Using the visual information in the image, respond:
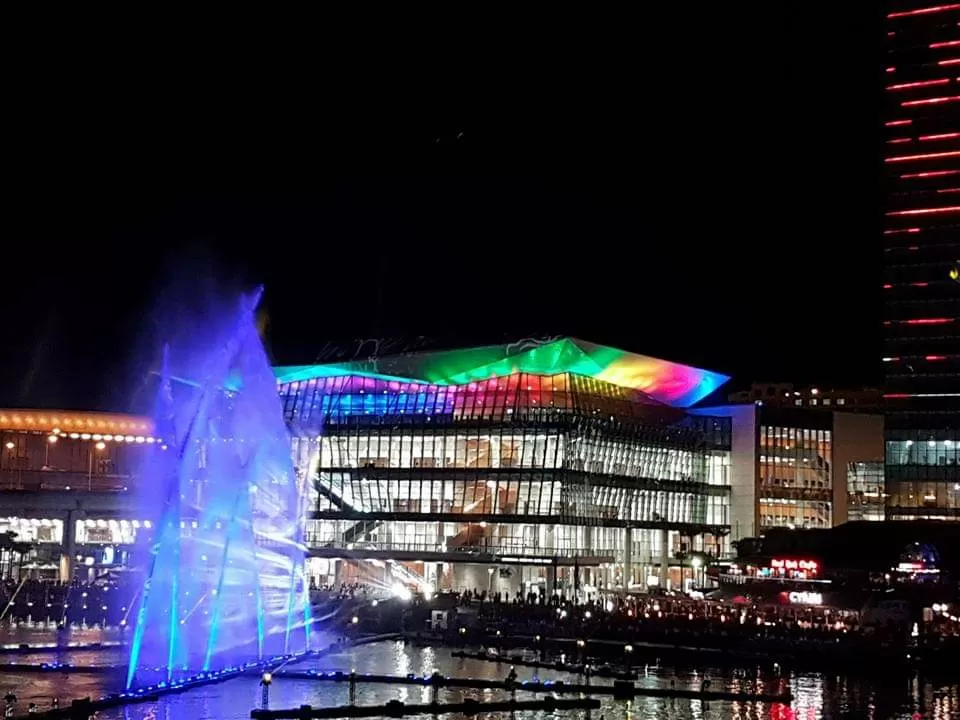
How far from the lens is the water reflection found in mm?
54062

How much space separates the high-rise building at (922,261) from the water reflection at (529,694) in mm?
91524

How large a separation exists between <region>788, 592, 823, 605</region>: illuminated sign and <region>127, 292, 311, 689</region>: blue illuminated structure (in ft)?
113

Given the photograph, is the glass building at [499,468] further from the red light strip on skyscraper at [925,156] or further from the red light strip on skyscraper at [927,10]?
the red light strip on skyscraper at [927,10]

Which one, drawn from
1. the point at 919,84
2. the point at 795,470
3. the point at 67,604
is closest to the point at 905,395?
the point at 795,470

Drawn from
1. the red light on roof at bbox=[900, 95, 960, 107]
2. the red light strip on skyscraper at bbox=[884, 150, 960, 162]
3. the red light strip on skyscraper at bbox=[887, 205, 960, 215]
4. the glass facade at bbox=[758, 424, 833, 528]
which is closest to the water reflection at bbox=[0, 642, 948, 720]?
the glass facade at bbox=[758, 424, 833, 528]

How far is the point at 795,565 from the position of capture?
107562 millimetres

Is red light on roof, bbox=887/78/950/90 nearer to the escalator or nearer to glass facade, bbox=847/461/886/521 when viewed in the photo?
glass facade, bbox=847/461/886/521

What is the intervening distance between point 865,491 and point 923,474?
8.32m

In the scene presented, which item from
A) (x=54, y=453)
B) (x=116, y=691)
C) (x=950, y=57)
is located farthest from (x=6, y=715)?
(x=950, y=57)

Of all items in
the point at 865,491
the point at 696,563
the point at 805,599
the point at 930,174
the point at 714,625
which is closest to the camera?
the point at 714,625

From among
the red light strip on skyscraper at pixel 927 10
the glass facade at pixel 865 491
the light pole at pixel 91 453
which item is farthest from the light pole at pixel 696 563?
the red light strip on skyscraper at pixel 927 10

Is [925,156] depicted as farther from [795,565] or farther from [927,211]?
[795,565]

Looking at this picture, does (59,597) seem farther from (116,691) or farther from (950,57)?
(950,57)

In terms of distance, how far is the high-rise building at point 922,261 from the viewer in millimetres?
158750
